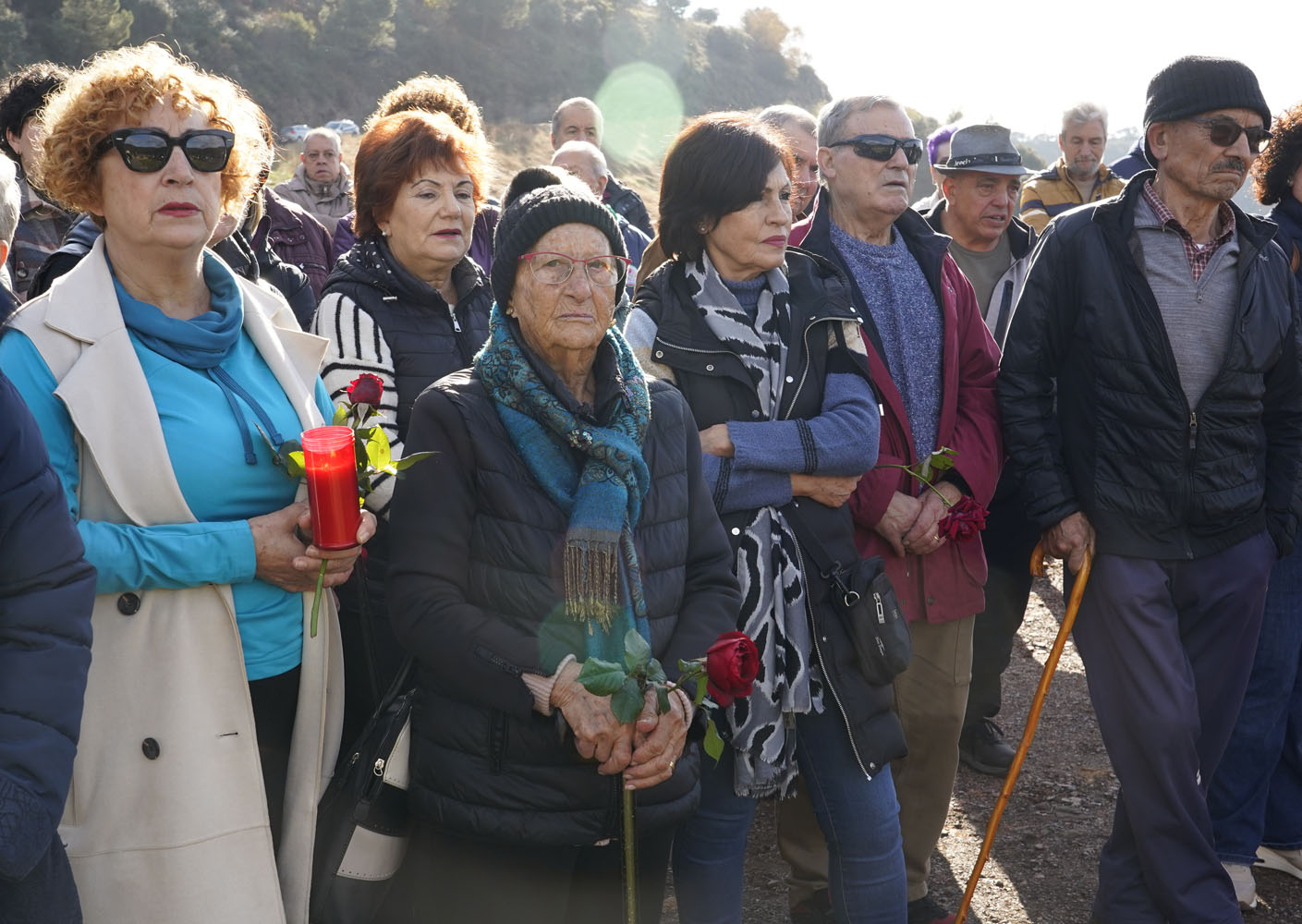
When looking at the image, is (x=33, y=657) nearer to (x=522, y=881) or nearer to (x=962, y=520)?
(x=522, y=881)

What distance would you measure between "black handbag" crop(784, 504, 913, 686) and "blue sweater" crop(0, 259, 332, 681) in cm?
133

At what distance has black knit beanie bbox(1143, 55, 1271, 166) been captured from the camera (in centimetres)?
358

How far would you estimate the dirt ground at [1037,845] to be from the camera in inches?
159

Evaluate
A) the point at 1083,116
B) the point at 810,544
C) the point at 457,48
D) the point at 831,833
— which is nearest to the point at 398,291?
the point at 810,544

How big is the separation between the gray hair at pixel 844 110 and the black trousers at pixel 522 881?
2.32 metres

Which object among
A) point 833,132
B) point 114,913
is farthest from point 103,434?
point 833,132

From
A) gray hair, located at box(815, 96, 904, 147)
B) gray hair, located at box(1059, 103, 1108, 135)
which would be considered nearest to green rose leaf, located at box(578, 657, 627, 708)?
gray hair, located at box(815, 96, 904, 147)

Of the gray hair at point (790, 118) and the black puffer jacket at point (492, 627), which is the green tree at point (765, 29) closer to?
the gray hair at point (790, 118)

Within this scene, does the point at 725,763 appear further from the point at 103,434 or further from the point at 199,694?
the point at 103,434

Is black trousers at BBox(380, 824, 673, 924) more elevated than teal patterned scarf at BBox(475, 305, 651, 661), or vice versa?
teal patterned scarf at BBox(475, 305, 651, 661)

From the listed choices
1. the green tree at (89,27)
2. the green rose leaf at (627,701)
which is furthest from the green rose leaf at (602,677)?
the green tree at (89,27)

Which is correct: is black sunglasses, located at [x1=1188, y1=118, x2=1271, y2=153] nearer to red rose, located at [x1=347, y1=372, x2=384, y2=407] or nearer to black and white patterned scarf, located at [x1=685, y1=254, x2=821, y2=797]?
black and white patterned scarf, located at [x1=685, y1=254, x2=821, y2=797]

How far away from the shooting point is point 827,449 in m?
3.19

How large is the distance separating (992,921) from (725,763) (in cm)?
138
